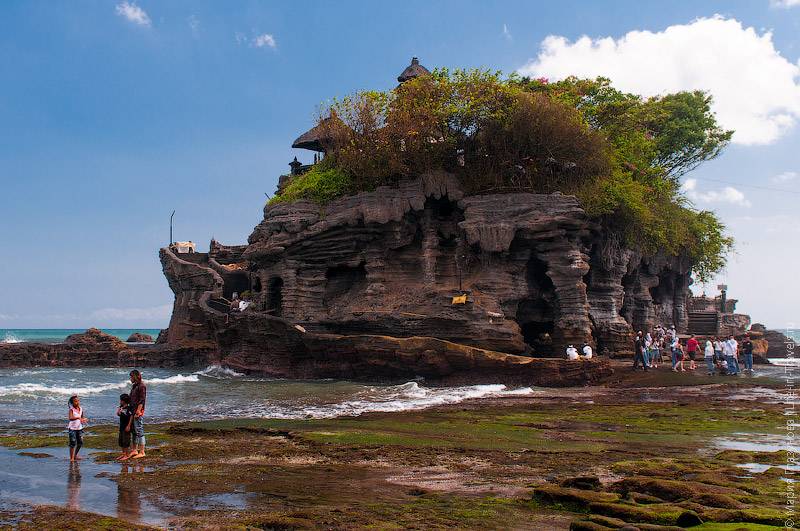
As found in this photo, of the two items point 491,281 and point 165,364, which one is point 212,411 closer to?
point 491,281

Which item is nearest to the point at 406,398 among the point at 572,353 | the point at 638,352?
the point at 572,353

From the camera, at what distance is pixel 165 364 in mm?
43031

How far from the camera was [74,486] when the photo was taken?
9859mm

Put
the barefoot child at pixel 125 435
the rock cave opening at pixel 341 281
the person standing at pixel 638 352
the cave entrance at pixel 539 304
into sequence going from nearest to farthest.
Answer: the barefoot child at pixel 125 435 < the person standing at pixel 638 352 < the cave entrance at pixel 539 304 < the rock cave opening at pixel 341 281

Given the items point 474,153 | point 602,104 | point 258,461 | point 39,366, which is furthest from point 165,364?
point 258,461

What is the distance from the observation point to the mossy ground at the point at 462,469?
7.79 m

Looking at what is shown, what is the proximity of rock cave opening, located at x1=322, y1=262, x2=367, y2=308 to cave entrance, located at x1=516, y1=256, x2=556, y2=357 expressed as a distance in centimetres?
706

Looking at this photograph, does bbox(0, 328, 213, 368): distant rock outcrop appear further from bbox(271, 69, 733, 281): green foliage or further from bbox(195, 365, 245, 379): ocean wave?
bbox(271, 69, 733, 281): green foliage

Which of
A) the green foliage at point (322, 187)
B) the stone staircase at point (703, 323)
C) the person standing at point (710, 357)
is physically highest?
the green foliage at point (322, 187)

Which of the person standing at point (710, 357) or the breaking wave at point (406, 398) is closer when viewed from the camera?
the breaking wave at point (406, 398)

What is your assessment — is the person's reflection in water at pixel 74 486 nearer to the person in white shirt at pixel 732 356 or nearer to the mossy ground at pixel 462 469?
the mossy ground at pixel 462 469

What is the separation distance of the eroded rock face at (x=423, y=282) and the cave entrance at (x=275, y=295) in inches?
3.3

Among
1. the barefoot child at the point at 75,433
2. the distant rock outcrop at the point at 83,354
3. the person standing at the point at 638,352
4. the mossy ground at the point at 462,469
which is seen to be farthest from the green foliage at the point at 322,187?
the barefoot child at the point at 75,433

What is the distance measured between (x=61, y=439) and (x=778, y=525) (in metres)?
12.5
